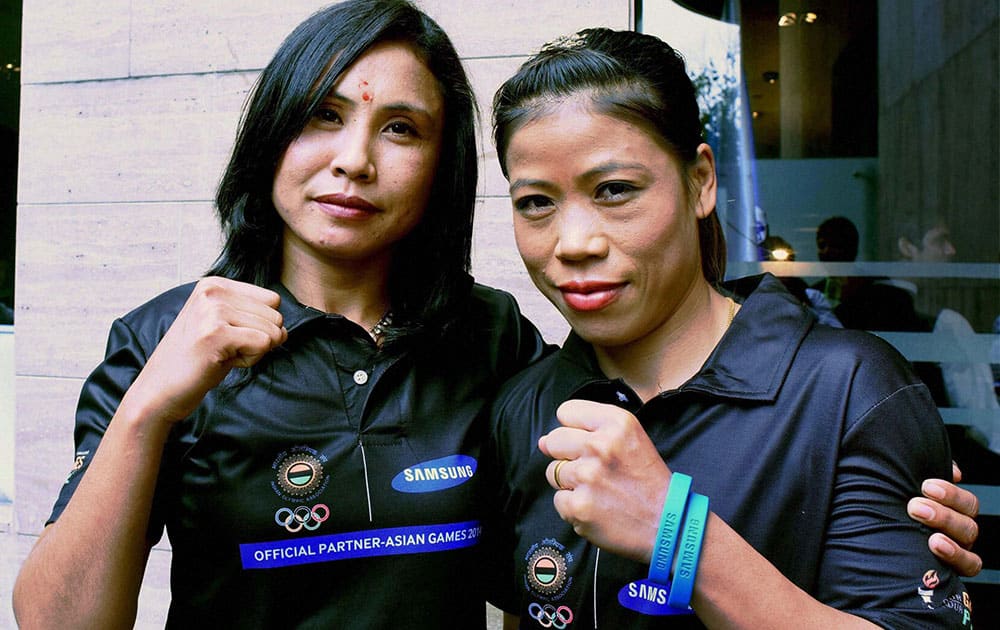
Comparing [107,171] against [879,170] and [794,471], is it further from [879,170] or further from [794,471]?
[879,170]

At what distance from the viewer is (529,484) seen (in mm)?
1600

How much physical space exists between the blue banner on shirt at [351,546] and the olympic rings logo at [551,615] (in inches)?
8.4

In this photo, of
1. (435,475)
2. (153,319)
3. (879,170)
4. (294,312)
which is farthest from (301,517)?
(879,170)

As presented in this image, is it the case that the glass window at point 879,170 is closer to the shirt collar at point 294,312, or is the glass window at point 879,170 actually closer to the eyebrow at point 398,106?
the eyebrow at point 398,106

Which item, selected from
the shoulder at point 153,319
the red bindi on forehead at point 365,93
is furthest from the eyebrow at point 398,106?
the shoulder at point 153,319

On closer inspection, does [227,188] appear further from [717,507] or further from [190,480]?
[717,507]

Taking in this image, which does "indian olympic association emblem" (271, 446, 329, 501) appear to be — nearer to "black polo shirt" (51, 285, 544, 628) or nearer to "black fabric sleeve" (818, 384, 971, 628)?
"black polo shirt" (51, 285, 544, 628)

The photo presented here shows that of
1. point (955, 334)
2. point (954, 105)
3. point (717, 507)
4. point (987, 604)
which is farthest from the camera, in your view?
point (954, 105)

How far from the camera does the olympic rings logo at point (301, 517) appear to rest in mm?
1579

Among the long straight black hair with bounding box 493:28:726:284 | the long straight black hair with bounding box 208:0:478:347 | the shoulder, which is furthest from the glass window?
the shoulder

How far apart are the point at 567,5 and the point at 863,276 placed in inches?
79.5

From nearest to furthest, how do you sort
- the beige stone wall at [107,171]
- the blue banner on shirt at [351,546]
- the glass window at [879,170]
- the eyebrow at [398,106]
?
the blue banner on shirt at [351,546] → the eyebrow at [398,106] → the beige stone wall at [107,171] → the glass window at [879,170]

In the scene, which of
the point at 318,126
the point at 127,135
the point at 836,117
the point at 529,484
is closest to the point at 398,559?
the point at 529,484

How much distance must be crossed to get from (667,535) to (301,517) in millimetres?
755
